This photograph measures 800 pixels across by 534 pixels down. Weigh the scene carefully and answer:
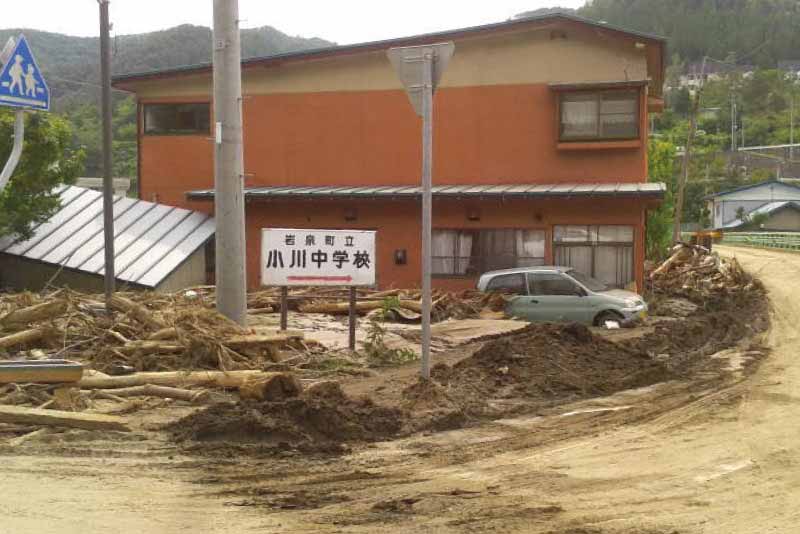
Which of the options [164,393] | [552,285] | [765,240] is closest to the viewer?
[164,393]

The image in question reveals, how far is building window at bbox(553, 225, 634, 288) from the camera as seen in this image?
77.3 ft

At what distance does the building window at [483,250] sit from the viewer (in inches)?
953

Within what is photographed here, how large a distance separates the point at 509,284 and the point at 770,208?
6739 centimetres

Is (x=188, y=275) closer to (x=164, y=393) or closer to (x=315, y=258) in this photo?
(x=315, y=258)

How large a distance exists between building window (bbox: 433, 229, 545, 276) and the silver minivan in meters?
4.35

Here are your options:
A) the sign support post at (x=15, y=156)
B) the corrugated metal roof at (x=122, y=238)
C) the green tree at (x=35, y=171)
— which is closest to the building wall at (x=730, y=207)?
the corrugated metal roof at (x=122, y=238)

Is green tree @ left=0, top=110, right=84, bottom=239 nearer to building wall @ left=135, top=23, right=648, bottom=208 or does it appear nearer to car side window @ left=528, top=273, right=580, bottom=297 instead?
building wall @ left=135, top=23, right=648, bottom=208

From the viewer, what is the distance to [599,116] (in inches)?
966

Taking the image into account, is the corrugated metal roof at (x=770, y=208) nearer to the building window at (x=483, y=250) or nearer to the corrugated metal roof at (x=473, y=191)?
the corrugated metal roof at (x=473, y=191)

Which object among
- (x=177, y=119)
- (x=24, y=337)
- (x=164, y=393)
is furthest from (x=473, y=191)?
(x=164, y=393)

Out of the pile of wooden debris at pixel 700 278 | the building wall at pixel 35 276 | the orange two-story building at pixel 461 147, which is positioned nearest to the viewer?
the building wall at pixel 35 276

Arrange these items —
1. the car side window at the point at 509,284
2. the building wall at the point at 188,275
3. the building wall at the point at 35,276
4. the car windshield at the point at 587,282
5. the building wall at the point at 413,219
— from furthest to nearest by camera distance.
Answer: the building wall at the point at 413,219 < the building wall at the point at 188,275 < the building wall at the point at 35,276 < the car side window at the point at 509,284 < the car windshield at the point at 587,282

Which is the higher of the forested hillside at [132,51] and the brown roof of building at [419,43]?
the forested hillside at [132,51]

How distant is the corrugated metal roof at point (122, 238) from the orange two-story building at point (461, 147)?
149 cm
